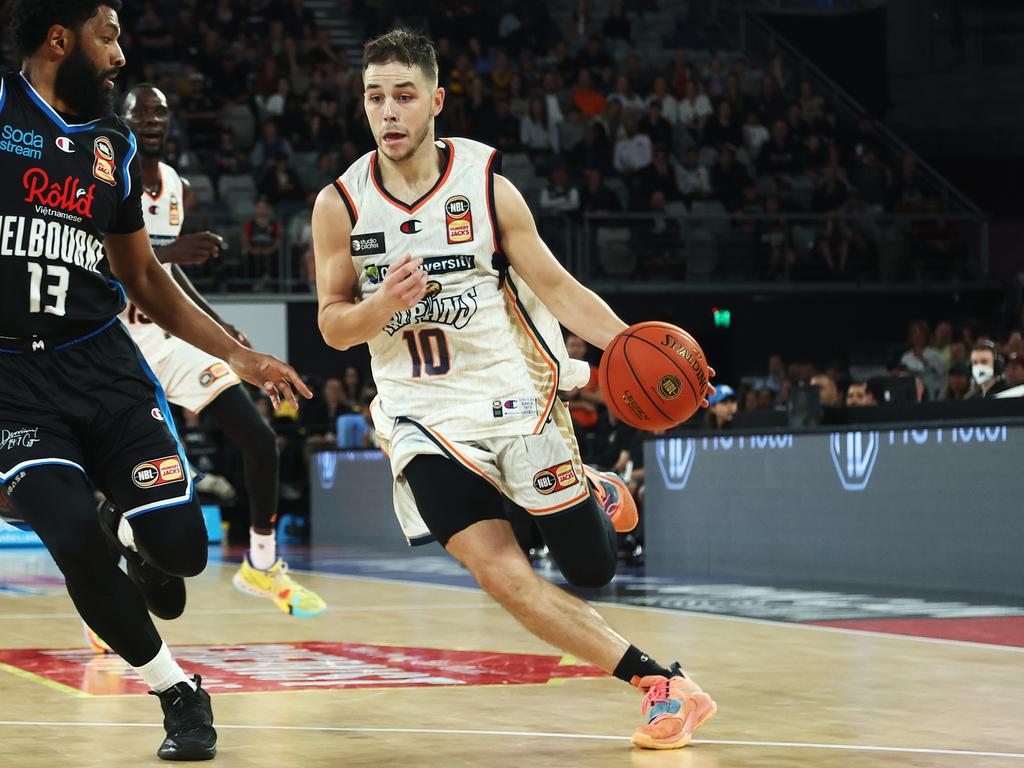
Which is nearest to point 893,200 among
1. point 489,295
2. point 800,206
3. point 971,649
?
point 800,206

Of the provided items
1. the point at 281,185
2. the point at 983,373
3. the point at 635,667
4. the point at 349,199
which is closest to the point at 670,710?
the point at 635,667

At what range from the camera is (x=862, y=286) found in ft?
62.6

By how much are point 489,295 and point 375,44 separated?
2.64ft

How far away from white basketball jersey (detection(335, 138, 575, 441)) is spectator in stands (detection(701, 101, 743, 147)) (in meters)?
16.6

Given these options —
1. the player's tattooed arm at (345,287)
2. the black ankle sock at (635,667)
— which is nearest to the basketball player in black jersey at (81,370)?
the player's tattooed arm at (345,287)

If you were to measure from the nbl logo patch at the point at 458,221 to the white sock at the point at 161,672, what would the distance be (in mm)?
1430

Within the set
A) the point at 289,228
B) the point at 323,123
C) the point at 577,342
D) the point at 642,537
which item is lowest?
the point at 642,537

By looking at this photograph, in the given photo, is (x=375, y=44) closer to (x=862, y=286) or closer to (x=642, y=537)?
(x=642, y=537)

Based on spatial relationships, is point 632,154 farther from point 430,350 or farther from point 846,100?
point 430,350

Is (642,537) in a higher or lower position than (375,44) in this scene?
lower

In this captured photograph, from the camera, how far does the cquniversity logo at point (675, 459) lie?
37.6 feet

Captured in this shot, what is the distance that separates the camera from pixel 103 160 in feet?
14.3

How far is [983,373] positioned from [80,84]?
8889 mm

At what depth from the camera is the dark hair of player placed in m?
4.26
